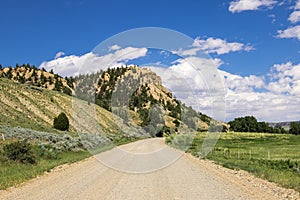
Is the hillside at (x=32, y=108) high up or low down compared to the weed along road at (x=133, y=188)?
up

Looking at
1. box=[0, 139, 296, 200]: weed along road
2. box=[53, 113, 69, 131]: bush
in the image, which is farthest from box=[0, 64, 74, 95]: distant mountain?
box=[0, 139, 296, 200]: weed along road

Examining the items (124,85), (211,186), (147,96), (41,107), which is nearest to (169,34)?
(124,85)

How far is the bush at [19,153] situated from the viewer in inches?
770

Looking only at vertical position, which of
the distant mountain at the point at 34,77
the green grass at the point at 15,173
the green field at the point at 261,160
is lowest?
the green grass at the point at 15,173

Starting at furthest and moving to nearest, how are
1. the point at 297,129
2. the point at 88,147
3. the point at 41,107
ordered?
the point at 297,129 → the point at 41,107 → the point at 88,147

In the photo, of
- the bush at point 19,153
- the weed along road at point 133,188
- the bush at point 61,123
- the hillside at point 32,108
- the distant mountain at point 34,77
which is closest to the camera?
Answer: the weed along road at point 133,188

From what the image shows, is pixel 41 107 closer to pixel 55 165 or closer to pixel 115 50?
pixel 55 165

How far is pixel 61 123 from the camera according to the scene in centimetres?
6122

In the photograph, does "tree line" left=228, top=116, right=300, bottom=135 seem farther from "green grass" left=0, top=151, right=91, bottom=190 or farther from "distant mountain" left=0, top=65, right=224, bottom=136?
"green grass" left=0, top=151, right=91, bottom=190

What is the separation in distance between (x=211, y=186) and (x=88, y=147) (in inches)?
927

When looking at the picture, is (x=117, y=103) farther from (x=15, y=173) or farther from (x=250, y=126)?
(x=250, y=126)

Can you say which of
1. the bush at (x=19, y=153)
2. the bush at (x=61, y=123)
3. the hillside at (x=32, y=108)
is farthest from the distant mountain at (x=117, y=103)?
the bush at (x=19, y=153)

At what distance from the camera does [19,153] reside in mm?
19812

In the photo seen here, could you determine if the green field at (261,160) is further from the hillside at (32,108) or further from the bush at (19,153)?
the hillside at (32,108)
